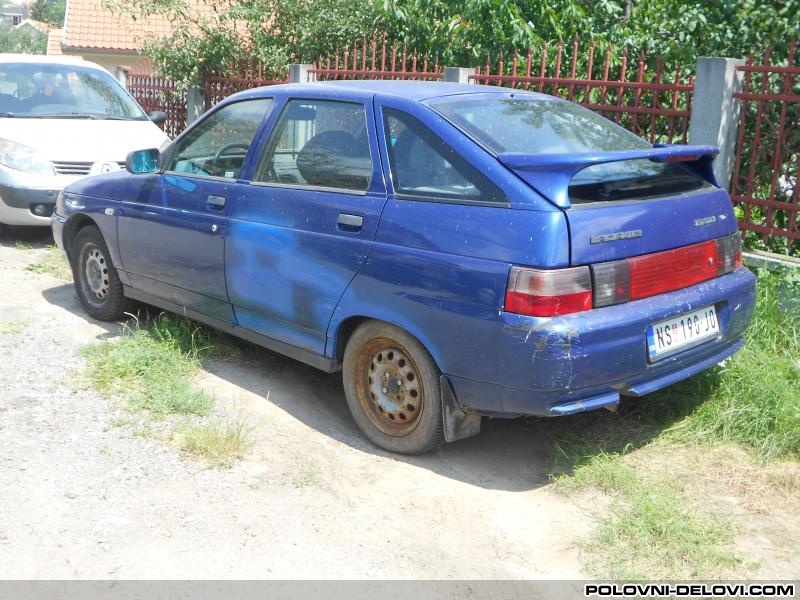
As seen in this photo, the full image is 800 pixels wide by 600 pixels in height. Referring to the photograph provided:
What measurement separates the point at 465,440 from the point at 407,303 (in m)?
1.00

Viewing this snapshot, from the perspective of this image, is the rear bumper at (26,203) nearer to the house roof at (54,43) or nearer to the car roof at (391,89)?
the car roof at (391,89)

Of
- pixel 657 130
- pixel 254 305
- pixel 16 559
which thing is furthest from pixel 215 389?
pixel 657 130

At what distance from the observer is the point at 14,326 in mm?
6270

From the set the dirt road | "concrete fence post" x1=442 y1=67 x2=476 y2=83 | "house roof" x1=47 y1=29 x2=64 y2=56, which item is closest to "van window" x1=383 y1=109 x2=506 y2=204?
the dirt road

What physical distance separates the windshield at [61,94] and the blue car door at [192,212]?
12.9 ft

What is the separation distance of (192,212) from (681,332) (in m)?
2.83

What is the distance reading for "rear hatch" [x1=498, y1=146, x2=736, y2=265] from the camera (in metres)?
3.82

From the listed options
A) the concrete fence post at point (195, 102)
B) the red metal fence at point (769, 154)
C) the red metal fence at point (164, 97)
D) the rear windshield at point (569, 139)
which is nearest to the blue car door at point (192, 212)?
the rear windshield at point (569, 139)

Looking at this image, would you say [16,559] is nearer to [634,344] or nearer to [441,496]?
[441,496]

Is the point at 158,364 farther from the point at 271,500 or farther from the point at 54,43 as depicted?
the point at 54,43

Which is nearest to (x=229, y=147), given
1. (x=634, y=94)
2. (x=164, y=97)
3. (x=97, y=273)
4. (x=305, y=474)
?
(x=97, y=273)

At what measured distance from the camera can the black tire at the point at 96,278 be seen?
20.7ft

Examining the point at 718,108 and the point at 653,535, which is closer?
the point at 653,535

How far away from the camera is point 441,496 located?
13.6 feet
